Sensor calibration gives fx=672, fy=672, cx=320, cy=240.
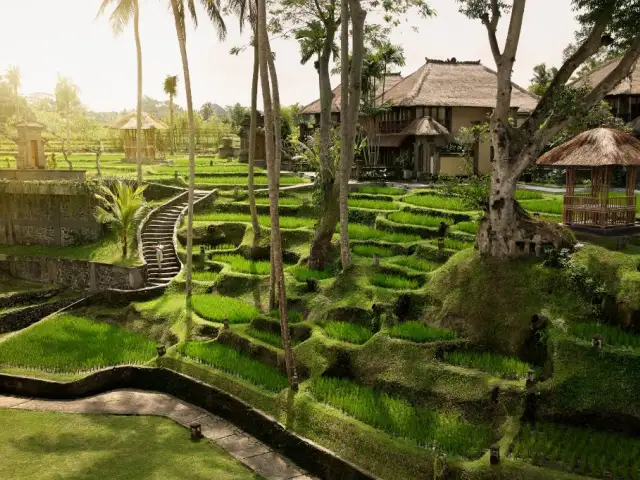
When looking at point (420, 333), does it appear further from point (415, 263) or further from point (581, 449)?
point (415, 263)

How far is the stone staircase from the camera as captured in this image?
24.8 meters

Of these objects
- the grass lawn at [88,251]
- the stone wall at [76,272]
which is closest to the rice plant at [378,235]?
the stone wall at [76,272]

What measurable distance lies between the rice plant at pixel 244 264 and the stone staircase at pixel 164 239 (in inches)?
66.1

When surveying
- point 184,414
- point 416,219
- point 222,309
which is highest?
point 416,219

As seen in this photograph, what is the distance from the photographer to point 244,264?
24062 mm

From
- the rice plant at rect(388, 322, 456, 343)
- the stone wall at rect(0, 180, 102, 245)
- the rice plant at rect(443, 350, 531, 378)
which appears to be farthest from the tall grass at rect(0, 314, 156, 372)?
the rice plant at rect(443, 350, 531, 378)

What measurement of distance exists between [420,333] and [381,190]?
1658cm

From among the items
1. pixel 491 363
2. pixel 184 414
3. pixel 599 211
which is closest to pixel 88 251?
pixel 184 414

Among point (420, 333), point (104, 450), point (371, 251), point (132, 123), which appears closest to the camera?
point (104, 450)

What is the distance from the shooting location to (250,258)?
2502 centimetres

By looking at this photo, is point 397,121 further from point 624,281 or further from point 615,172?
point 624,281

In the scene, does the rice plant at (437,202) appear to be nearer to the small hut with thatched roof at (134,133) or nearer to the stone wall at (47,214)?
the stone wall at (47,214)

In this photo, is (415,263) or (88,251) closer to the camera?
(415,263)

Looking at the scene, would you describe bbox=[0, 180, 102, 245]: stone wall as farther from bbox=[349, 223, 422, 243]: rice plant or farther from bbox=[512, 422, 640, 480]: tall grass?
bbox=[512, 422, 640, 480]: tall grass
